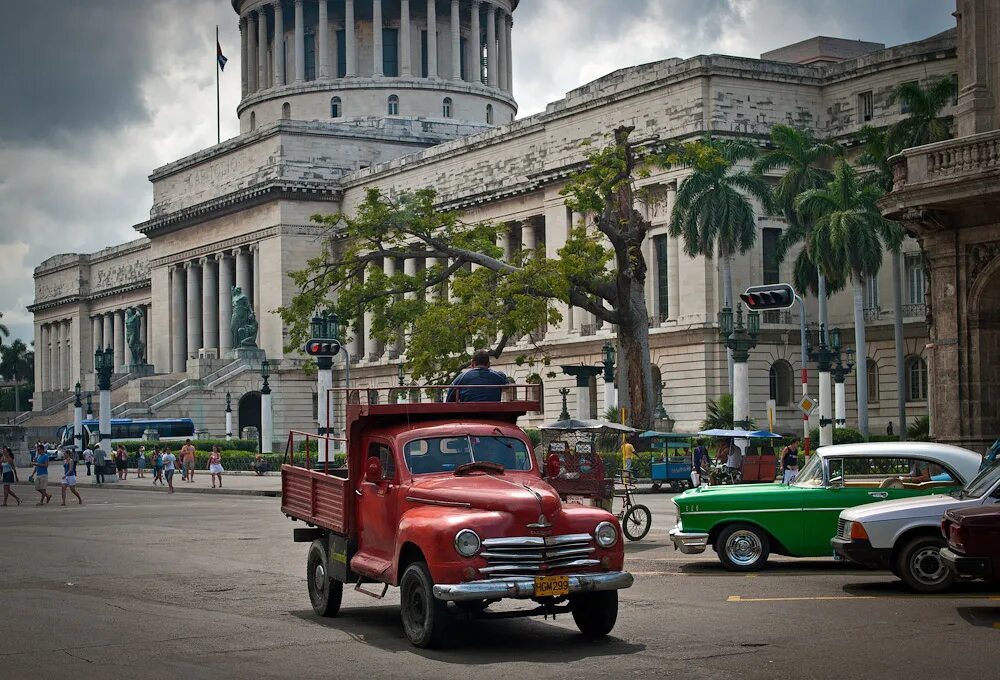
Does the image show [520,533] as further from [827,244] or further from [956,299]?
[827,244]

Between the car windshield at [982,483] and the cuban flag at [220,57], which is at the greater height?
the cuban flag at [220,57]

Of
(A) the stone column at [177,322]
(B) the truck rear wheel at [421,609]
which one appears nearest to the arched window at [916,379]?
(B) the truck rear wheel at [421,609]

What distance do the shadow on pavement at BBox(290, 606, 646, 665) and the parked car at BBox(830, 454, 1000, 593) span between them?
150 inches

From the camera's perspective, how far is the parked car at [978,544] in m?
16.0

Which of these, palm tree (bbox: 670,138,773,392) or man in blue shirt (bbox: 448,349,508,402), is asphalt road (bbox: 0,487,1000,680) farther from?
palm tree (bbox: 670,138,773,392)

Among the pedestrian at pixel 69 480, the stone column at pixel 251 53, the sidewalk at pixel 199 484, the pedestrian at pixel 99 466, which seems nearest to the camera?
the pedestrian at pixel 69 480

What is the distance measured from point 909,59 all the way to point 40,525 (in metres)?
44.7

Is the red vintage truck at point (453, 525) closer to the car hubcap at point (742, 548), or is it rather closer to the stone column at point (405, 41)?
the car hubcap at point (742, 548)

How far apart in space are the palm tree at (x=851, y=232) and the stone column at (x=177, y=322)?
63620 mm

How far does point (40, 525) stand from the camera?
34375mm

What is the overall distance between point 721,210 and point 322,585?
4734cm

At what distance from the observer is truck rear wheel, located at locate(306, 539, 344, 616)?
17.2 metres

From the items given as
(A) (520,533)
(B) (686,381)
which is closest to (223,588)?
(A) (520,533)

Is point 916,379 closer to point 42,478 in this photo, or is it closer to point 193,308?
point 42,478
